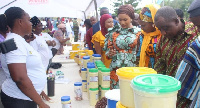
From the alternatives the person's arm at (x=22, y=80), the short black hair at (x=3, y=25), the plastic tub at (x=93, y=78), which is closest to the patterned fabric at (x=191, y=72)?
the person's arm at (x=22, y=80)

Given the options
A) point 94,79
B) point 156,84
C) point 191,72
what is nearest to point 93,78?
point 94,79

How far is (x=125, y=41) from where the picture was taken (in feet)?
8.40

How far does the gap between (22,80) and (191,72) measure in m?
1.23

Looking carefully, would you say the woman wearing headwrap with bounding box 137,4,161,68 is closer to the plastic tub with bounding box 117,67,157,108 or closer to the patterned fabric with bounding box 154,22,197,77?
the patterned fabric with bounding box 154,22,197,77

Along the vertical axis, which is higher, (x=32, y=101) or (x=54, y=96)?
(x=32, y=101)

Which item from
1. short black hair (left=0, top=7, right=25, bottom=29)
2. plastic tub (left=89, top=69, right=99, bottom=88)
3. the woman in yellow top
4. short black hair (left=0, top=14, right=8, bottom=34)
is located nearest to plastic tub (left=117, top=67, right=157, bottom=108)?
short black hair (left=0, top=7, right=25, bottom=29)

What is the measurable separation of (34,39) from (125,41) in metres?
1.56

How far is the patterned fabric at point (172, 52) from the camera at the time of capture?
1.42 m

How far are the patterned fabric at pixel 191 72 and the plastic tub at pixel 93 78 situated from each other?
1.32 m

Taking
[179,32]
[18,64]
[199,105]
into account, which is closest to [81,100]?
[18,64]

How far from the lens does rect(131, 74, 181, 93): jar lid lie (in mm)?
777

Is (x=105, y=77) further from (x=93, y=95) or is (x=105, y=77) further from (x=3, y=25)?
(x=3, y=25)

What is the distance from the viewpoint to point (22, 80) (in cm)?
155

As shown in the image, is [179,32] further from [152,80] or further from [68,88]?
[68,88]
